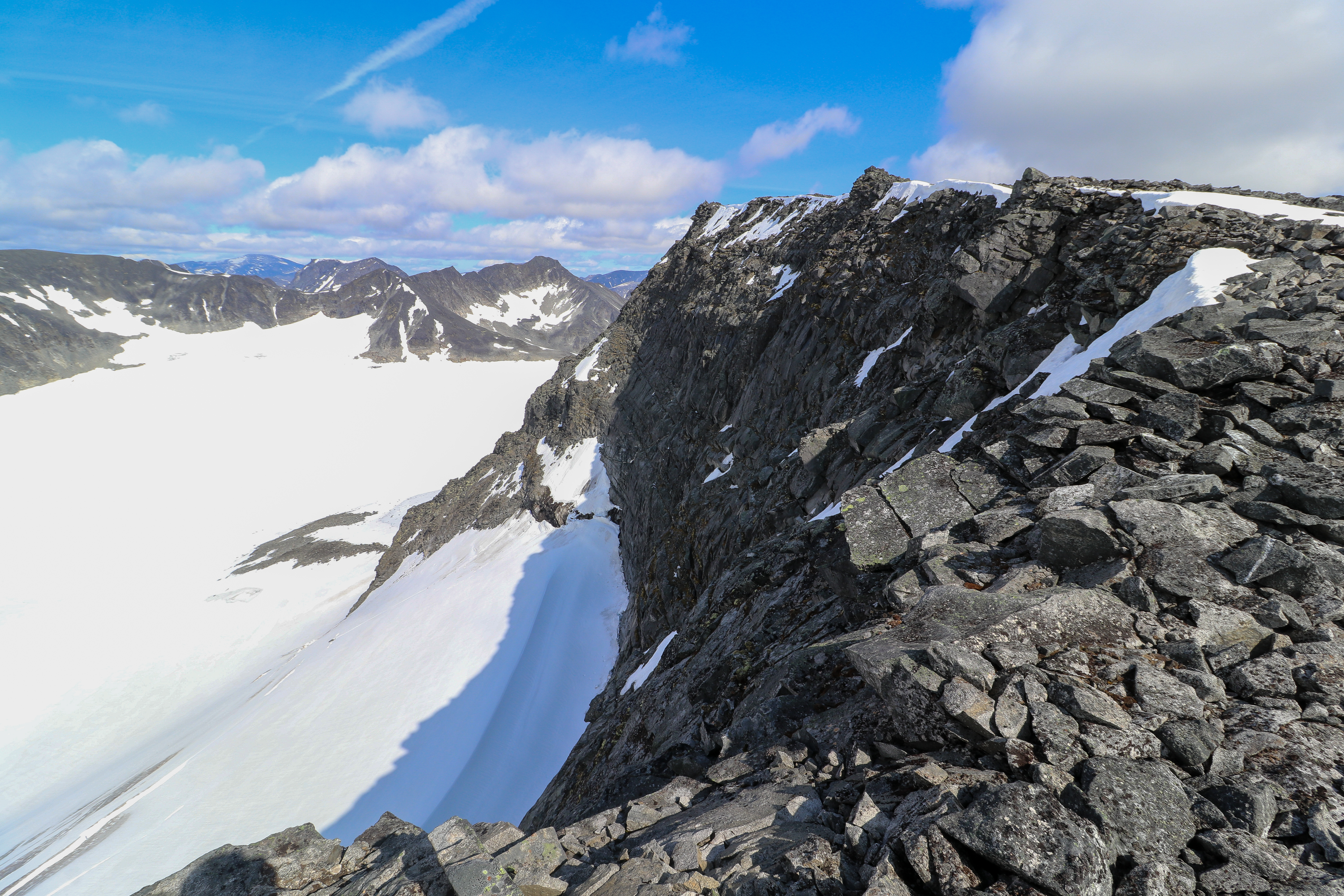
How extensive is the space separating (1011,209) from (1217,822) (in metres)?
22.3

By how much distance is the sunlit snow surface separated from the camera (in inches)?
1135

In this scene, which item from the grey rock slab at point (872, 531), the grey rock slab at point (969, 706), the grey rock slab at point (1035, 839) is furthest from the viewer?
the grey rock slab at point (872, 531)

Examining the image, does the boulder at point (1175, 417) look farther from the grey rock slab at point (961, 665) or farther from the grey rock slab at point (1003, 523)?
the grey rock slab at point (961, 665)

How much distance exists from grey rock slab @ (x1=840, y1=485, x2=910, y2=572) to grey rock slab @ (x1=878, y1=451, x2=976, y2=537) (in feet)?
0.58

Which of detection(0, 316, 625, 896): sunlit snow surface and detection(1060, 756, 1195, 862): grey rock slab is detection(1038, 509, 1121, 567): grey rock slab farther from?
detection(0, 316, 625, 896): sunlit snow surface

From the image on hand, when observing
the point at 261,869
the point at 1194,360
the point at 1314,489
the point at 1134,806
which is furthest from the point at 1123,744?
the point at 261,869

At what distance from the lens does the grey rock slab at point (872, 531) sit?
10391 mm

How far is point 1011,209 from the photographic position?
21266 mm

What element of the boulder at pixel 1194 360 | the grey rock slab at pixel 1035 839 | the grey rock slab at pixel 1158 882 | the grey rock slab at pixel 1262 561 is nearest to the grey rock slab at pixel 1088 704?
the grey rock slab at pixel 1035 839

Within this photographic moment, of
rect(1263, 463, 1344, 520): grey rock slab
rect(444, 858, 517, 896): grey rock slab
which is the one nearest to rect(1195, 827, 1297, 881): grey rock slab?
rect(1263, 463, 1344, 520): grey rock slab

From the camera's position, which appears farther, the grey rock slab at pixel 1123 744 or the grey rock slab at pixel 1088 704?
the grey rock slab at pixel 1088 704

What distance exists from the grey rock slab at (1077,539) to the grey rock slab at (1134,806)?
3088mm

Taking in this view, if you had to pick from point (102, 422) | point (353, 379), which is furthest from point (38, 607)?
point (353, 379)

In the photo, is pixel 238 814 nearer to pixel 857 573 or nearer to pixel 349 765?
pixel 349 765
